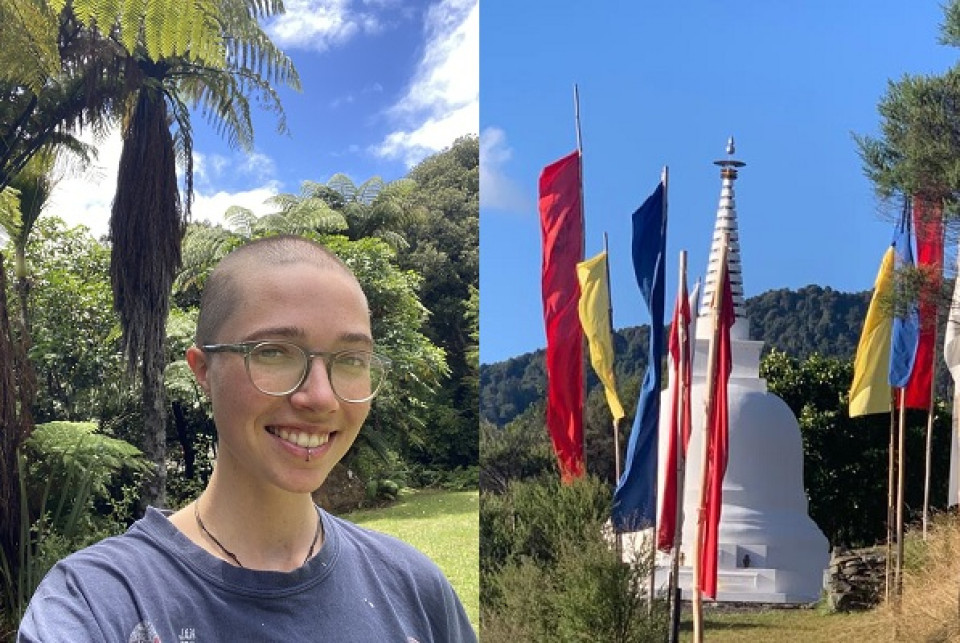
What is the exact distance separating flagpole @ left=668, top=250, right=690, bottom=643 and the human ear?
4585 mm

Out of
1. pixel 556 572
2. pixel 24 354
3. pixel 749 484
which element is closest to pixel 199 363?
pixel 24 354

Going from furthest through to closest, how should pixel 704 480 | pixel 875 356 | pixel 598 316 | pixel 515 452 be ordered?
pixel 515 452, pixel 598 316, pixel 704 480, pixel 875 356

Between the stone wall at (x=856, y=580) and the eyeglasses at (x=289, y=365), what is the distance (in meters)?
4.77

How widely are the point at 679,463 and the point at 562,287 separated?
1.16 metres

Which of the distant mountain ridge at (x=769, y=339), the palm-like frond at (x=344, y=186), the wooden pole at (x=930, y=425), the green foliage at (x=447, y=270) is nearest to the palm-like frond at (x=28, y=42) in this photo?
the palm-like frond at (x=344, y=186)

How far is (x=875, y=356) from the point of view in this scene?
196 inches

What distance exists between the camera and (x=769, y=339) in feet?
18.4

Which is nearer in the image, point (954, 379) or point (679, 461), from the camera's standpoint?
point (954, 379)

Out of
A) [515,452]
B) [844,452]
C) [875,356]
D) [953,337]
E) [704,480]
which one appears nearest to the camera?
[953,337]

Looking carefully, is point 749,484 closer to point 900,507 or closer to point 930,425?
point 900,507

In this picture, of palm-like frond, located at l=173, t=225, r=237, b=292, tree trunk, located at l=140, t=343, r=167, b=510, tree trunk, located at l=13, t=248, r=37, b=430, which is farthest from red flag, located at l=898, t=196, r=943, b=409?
tree trunk, located at l=13, t=248, r=37, b=430

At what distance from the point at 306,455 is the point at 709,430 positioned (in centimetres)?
483

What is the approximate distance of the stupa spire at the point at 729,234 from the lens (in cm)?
531

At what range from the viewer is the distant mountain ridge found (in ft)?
16.9
